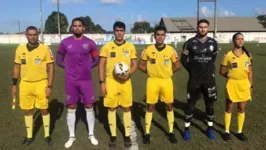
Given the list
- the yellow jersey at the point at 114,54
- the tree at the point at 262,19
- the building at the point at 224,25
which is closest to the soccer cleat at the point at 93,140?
the yellow jersey at the point at 114,54

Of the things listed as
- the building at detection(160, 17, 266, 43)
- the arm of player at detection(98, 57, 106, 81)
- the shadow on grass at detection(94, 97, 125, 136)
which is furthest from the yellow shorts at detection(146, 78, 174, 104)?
the building at detection(160, 17, 266, 43)

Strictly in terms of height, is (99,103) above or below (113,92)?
below

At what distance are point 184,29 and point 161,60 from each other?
72605mm

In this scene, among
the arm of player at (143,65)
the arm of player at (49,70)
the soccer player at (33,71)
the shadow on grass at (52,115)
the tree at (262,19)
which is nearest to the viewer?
the soccer player at (33,71)

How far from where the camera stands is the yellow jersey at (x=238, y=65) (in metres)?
5.25

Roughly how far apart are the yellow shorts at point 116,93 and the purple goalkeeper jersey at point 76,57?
19.1 inches

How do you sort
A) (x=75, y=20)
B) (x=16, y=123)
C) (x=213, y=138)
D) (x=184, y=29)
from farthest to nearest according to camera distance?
(x=184, y=29) → (x=16, y=123) → (x=213, y=138) → (x=75, y=20)

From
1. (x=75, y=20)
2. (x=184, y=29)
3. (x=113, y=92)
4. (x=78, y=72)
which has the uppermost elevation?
(x=184, y=29)

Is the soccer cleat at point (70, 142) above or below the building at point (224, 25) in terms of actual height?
below

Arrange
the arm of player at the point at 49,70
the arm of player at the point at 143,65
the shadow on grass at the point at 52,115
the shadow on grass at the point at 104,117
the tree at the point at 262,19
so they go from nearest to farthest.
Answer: the arm of player at the point at 49,70 → the arm of player at the point at 143,65 → the shadow on grass at the point at 104,117 → the shadow on grass at the point at 52,115 → the tree at the point at 262,19

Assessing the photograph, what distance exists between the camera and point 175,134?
575 centimetres

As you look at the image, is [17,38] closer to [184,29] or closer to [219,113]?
[184,29]

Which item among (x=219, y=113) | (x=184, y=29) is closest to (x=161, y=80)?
(x=219, y=113)

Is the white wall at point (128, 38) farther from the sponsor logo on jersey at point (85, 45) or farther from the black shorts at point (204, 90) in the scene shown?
the sponsor logo on jersey at point (85, 45)
